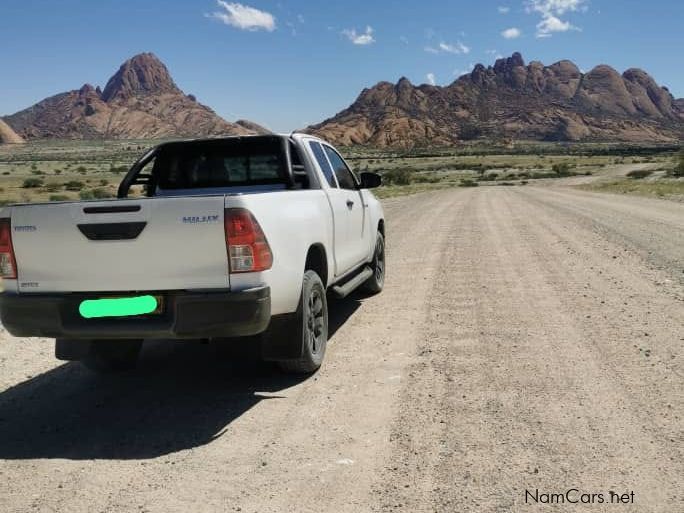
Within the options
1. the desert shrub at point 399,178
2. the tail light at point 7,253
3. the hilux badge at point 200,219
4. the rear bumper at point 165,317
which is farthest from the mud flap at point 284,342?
the desert shrub at point 399,178

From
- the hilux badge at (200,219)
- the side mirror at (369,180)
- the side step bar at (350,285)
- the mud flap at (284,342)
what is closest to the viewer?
the hilux badge at (200,219)

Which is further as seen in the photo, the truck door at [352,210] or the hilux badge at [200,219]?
the truck door at [352,210]

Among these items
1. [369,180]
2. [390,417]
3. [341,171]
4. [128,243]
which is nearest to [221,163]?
[341,171]

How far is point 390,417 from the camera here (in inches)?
157

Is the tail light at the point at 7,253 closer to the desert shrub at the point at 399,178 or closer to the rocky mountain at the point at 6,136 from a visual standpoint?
the desert shrub at the point at 399,178

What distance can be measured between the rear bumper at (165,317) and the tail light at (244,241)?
0.17 meters

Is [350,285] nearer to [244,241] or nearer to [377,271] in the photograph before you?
[377,271]

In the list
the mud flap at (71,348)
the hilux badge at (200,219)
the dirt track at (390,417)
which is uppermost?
the hilux badge at (200,219)

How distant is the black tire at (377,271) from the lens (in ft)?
26.0

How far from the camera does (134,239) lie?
12.8ft

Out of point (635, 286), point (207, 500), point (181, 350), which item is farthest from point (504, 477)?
point (635, 286)

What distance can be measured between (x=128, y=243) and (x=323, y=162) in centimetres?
281

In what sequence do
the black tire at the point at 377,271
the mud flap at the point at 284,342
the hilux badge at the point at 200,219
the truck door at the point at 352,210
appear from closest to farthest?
1. the hilux badge at the point at 200,219
2. the mud flap at the point at 284,342
3. the truck door at the point at 352,210
4. the black tire at the point at 377,271

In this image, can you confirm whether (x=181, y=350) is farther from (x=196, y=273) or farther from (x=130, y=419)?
(x=196, y=273)
